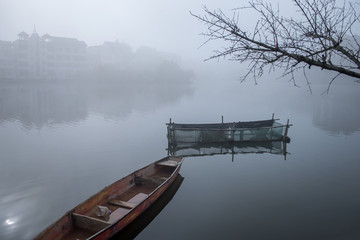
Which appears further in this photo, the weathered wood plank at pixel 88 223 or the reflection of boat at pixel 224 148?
the reflection of boat at pixel 224 148

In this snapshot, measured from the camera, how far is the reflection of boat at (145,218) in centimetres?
873

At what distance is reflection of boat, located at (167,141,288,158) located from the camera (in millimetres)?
18625

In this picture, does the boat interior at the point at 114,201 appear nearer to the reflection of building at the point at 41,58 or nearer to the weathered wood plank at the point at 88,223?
the weathered wood plank at the point at 88,223

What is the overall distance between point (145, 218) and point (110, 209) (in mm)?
1372

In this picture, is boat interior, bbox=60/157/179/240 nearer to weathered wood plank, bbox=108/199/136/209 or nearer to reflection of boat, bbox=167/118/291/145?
weathered wood plank, bbox=108/199/136/209

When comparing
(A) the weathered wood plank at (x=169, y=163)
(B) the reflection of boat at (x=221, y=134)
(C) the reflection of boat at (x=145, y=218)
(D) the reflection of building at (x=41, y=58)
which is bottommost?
(C) the reflection of boat at (x=145, y=218)

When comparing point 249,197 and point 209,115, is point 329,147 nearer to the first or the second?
point 249,197

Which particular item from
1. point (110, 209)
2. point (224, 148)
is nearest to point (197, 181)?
point (110, 209)

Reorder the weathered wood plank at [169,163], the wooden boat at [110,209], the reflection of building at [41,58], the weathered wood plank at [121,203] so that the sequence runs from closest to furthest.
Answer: the wooden boat at [110,209] → the weathered wood plank at [121,203] → the weathered wood plank at [169,163] → the reflection of building at [41,58]

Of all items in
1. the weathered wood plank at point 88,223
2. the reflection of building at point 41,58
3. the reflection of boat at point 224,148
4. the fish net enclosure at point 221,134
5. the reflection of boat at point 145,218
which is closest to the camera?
the weathered wood plank at point 88,223

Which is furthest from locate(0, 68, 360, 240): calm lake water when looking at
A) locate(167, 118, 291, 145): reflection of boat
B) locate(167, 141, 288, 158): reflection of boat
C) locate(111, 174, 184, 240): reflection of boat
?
locate(167, 118, 291, 145): reflection of boat

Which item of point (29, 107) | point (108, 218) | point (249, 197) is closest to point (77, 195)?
point (108, 218)

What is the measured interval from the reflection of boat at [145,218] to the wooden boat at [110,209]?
20.8 inches

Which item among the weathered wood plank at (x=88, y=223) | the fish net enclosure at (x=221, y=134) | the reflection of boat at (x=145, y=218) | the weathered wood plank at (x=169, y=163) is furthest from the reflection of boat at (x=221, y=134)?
the weathered wood plank at (x=88, y=223)
